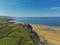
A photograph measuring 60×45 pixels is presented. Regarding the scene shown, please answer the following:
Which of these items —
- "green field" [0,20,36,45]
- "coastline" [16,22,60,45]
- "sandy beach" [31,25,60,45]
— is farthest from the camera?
"sandy beach" [31,25,60,45]

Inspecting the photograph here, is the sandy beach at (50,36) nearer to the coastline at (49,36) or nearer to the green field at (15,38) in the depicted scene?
the coastline at (49,36)

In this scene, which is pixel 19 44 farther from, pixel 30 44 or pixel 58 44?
pixel 58 44

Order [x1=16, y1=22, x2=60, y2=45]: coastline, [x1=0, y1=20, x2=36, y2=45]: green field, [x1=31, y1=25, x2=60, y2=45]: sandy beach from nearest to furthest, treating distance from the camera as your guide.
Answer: [x1=0, y1=20, x2=36, y2=45]: green field, [x1=16, y1=22, x2=60, y2=45]: coastline, [x1=31, y1=25, x2=60, y2=45]: sandy beach

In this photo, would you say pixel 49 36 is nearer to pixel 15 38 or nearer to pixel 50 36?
pixel 50 36

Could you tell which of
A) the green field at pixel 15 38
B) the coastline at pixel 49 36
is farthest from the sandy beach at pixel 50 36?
the green field at pixel 15 38

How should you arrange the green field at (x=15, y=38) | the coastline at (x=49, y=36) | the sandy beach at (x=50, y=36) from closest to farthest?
1. the green field at (x=15, y=38)
2. the coastline at (x=49, y=36)
3. the sandy beach at (x=50, y=36)

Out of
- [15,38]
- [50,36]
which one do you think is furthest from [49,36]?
[15,38]

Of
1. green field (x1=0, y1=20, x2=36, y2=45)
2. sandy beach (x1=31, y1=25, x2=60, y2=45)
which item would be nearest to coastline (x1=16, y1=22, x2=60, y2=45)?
sandy beach (x1=31, y1=25, x2=60, y2=45)

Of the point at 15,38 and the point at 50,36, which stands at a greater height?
the point at 15,38

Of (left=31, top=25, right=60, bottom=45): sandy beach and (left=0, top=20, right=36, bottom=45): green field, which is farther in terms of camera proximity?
(left=31, top=25, right=60, bottom=45): sandy beach

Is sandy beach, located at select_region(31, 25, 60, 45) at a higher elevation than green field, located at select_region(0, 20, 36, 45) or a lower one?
lower

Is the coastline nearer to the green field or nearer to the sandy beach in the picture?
the sandy beach

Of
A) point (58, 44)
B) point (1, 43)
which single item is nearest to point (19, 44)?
point (1, 43)
